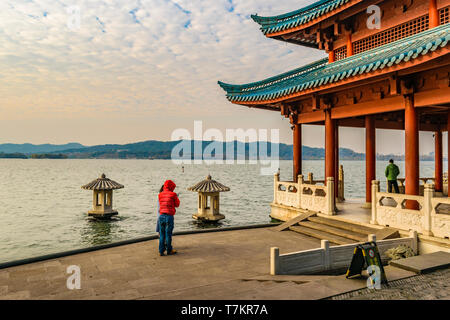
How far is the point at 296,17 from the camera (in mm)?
14258

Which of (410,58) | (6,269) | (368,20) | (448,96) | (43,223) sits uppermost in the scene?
(368,20)

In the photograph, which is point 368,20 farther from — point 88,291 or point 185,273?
point 88,291

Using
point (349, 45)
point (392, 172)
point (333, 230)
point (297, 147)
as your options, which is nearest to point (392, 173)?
point (392, 172)

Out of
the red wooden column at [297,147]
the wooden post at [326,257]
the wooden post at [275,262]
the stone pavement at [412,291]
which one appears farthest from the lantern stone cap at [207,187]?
the stone pavement at [412,291]

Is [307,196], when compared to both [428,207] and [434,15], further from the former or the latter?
[434,15]

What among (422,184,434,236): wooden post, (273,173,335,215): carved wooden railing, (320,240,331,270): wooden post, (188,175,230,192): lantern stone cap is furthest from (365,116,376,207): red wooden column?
(320,240,331,270): wooden post

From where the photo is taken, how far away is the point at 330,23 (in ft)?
42.9

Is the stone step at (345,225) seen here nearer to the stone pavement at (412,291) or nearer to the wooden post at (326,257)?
the wooden post at (326,257)

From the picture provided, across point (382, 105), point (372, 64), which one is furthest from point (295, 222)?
point (372, 64)

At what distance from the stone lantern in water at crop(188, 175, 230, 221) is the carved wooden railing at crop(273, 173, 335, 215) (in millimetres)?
3548

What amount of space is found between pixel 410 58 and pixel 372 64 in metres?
1.11

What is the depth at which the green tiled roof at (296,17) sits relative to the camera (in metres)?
12.5

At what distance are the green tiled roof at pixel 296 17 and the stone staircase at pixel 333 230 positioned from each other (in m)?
8.14
